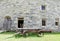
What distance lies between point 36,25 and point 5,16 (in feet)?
14.5

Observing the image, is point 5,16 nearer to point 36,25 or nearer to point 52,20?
point 36,25

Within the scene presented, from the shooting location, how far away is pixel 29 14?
2941 cm

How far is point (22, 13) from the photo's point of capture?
29.3 m

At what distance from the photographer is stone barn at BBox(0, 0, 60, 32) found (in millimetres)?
29234

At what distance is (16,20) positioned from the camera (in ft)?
96.1

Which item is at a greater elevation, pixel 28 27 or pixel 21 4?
pixel 21 4

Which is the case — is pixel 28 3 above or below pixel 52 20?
above

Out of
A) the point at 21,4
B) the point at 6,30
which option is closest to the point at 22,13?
the point at 21,4

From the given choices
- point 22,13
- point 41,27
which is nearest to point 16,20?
point 22,13

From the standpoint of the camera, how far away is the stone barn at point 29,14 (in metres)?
29.2

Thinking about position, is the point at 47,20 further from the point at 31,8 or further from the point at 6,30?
the point at 6,30

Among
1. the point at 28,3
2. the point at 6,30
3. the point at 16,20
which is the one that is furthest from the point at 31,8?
the point at 6,30

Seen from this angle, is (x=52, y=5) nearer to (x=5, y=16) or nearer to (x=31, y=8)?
(x=31, y=8)

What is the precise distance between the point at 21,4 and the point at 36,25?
11.6ft
